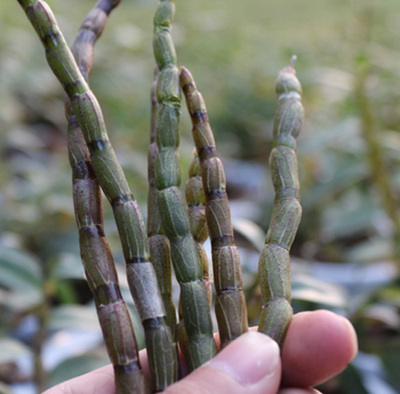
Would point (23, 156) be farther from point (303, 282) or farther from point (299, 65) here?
point (303, 282)

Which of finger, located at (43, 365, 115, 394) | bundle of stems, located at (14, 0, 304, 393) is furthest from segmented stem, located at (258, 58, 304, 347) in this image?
finger, located at (43, 365, 115, 394)

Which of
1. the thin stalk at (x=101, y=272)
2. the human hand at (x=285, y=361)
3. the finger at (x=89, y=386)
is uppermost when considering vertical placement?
the thin stalk at (x=101, y=272)

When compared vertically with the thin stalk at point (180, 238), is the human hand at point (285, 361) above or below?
below

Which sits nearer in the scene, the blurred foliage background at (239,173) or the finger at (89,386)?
the finger at (89,386)

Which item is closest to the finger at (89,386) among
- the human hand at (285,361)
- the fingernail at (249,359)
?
the human hand at (285,361)

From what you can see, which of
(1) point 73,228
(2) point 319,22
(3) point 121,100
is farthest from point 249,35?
(1) point 73,228

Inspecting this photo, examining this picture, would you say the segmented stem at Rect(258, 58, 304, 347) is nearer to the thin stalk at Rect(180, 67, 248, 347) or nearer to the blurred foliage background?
the thin stalk at Rect(180, 67, 248, 347)

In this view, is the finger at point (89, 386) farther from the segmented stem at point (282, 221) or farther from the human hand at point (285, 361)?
the segmented stem at point (282, 221)

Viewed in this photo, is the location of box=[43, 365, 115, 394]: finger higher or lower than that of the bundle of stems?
lower
